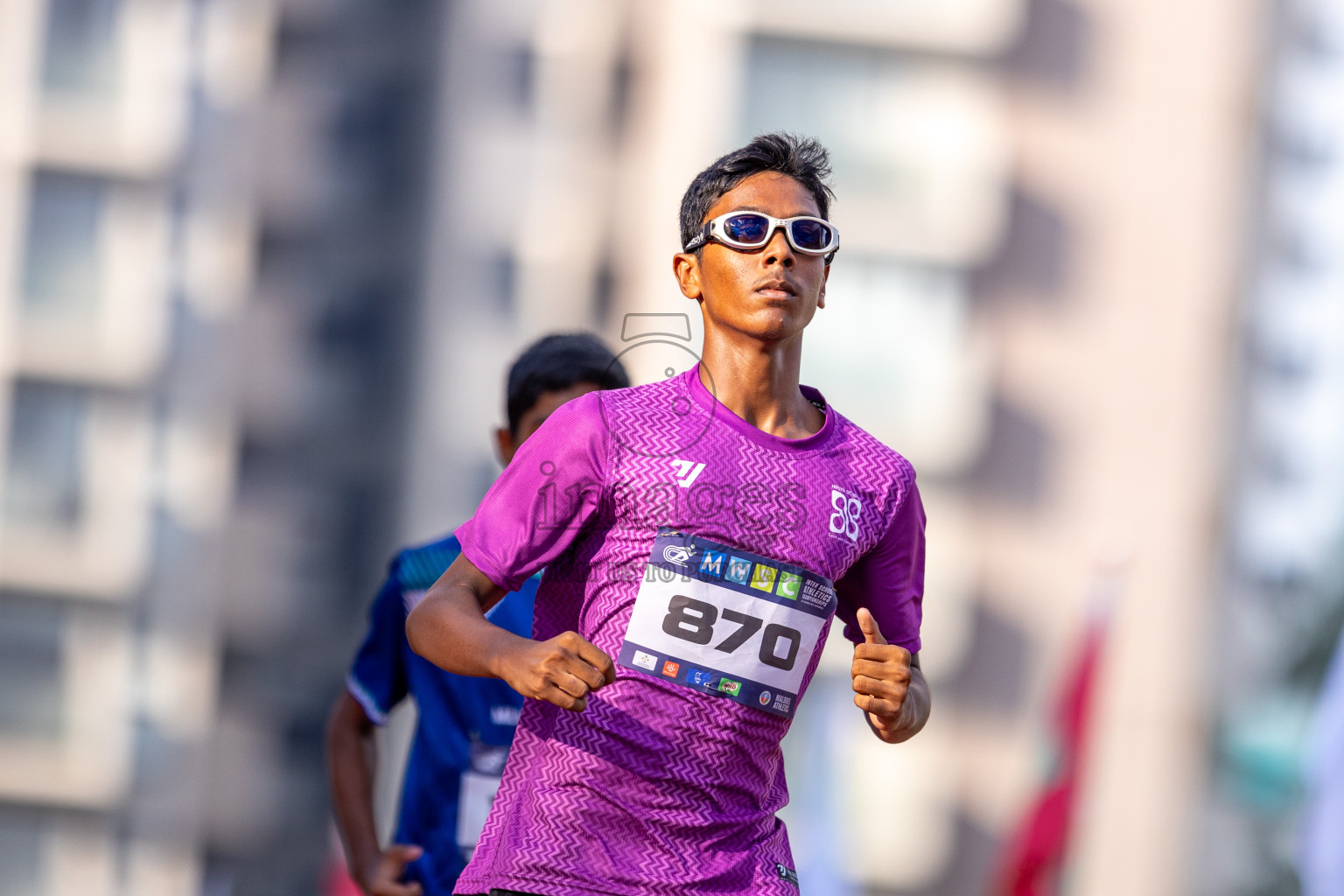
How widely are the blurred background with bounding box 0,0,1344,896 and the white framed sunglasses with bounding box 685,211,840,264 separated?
1945cm

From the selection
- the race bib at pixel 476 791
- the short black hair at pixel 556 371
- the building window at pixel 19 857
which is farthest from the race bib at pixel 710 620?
the building window at pixel 19 857

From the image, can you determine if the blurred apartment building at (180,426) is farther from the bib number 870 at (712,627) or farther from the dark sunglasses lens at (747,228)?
the bib number 870 at (712,627)

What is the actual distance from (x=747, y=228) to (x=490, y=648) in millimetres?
898

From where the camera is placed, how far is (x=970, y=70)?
27219mm

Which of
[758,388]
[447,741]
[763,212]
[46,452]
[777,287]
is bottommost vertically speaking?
[46,452]

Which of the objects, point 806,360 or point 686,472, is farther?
point 806,360

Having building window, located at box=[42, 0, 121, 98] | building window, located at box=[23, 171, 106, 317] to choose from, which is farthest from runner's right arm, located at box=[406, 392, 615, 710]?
building window, located at box=[42, 0, 121, 98]

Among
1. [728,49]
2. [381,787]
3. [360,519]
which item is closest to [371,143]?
[360,519]

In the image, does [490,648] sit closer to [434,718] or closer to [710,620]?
[710,620]

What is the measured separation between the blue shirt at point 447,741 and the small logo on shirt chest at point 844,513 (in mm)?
1469

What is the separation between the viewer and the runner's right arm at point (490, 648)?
274cm

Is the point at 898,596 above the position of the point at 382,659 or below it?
above

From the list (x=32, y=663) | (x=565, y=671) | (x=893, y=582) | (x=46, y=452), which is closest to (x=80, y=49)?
(x=46, y=452)

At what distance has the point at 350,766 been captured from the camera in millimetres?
4883
